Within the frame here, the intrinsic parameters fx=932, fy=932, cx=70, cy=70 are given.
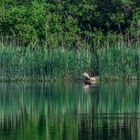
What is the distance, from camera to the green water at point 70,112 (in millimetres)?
20156

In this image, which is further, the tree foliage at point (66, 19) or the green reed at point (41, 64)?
the tree foliage at point (66, 19)

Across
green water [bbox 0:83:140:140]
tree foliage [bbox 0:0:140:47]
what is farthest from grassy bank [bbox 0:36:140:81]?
tree foliage [bbox 0:0:140:47]

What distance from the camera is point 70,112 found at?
24.7m

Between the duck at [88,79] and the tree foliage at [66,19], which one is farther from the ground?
the tree foliage at [66,19]

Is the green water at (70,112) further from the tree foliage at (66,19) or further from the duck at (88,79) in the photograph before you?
the tree foliage at (66,19)

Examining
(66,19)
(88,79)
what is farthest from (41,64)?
(66,19)

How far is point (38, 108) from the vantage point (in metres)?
26.3

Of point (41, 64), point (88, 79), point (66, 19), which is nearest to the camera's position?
point (88, 79)

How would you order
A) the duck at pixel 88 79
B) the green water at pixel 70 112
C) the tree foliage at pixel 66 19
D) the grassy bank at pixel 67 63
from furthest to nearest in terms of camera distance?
1. the tree foliage at pixel 66 19
2. the grassy bank at pixel 67 63
3. the duck at pixel 88 79
4. the green water at pixel 70 112

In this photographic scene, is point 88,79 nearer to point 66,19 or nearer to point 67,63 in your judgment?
point 67,63

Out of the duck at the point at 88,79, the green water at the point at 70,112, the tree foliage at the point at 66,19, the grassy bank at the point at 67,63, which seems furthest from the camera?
the tree foliage at the point at 66,19

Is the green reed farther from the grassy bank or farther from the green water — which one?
the green water

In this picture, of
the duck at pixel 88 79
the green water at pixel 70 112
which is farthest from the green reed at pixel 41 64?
the green water at pixel 70 112

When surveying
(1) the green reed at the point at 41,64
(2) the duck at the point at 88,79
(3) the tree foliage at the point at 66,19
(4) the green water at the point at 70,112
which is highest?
(3) the tree foliage at the point at 66,19
